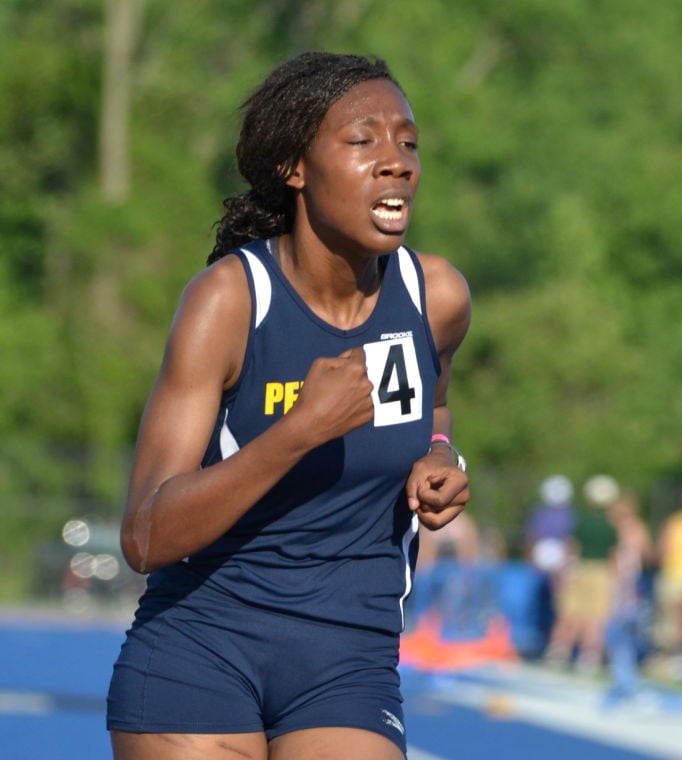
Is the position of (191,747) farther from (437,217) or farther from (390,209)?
(437,217)

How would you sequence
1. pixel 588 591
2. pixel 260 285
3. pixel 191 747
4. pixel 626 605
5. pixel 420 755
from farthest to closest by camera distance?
pixel 588 591, pixel 626 605, pixel 420 755, pixel 260 285, pixel 191 747

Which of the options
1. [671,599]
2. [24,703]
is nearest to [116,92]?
[671,599]

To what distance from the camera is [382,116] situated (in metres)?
3.87

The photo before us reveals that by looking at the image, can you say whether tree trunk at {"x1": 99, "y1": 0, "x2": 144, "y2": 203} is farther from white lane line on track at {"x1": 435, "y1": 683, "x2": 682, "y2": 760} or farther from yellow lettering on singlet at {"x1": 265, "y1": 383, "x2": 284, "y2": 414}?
yellow lettering on singlet at {"x1": 265, "y1": 383, "x2": 284, "y2": 414}

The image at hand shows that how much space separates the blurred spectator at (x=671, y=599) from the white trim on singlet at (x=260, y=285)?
1304cm

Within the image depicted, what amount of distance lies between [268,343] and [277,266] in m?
0.22

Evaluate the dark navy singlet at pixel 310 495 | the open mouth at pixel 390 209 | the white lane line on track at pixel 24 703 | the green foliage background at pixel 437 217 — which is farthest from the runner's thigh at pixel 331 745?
the green foliage background at pixel 437 217

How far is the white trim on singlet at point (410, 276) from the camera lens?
4031 millimetres

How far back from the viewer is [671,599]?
16703 millimetres

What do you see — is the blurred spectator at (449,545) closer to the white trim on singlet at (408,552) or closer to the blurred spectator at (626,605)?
the blurred spectator at (626,605)

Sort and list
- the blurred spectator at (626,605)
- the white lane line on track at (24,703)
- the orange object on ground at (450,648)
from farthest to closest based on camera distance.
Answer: the orange object on ground at (450,648)
the blurred spectator at (626,605)
the white lane line on track at (24,703)

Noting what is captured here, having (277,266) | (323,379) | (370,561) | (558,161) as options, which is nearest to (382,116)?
Answer: (277,266)

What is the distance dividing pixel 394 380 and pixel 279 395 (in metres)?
0.29

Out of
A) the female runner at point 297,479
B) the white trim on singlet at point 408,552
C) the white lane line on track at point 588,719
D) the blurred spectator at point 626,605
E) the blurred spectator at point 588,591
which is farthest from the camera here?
the blurred spectator at point 588,591
